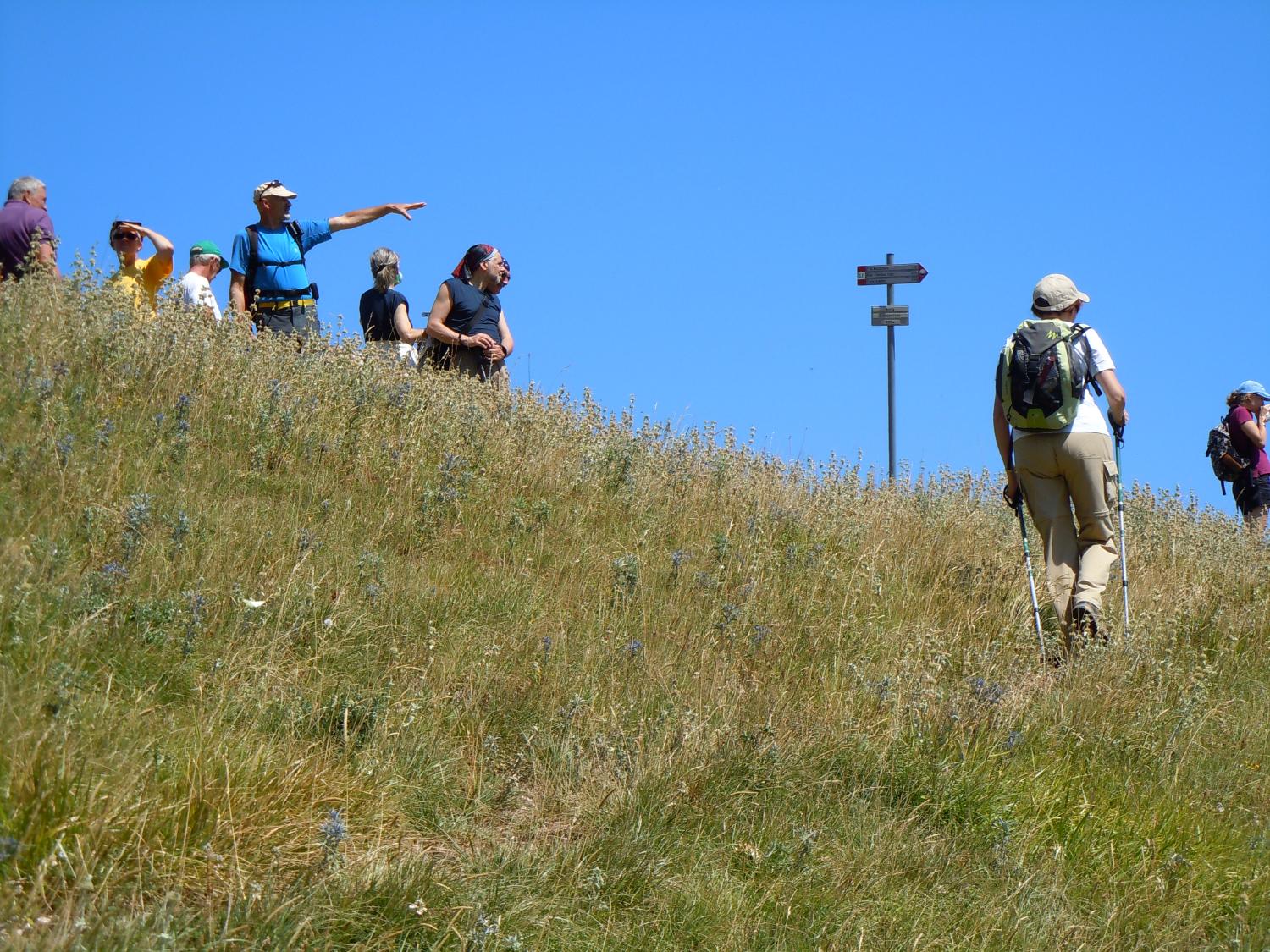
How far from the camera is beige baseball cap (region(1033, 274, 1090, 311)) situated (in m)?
7.89

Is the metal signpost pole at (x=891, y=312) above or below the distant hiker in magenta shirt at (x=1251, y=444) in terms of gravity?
above

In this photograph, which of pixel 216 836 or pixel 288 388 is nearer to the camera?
pixel 216 836

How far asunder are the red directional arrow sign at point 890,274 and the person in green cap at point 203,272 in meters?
8.50

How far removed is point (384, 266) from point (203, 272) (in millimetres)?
1493

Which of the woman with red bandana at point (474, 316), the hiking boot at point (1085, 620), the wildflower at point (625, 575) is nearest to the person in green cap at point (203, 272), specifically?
the woman with red bandana at point (474, 316)

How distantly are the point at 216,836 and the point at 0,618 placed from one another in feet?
3.88

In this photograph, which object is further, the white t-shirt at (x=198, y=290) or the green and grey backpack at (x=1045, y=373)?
the white t-shirt at (x=198, y=290)

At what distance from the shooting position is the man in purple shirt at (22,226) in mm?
11141

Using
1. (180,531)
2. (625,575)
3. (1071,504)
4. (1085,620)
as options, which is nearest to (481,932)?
(180,531)

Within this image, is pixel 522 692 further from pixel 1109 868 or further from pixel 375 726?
pixel 1109 868

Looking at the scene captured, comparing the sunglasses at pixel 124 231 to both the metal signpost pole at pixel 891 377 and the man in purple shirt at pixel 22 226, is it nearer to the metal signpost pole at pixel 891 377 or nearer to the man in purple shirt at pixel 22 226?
the man in purple shirt at pixel 22 226

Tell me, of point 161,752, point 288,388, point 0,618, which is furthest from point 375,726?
point 288,388

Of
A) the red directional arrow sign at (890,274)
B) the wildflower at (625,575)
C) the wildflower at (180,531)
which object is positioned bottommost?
the wildflower at (180,531)

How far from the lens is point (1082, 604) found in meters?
7.77
